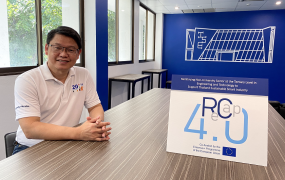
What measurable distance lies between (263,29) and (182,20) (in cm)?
221

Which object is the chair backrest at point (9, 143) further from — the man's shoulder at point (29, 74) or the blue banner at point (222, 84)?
the blue banner at point (222, 84)

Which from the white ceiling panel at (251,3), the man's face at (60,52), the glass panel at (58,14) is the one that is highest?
the white ceiling panel at (251,3)

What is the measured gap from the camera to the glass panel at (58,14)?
278 cm

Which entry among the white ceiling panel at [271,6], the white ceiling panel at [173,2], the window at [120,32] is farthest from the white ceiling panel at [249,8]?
the window at [120,32]

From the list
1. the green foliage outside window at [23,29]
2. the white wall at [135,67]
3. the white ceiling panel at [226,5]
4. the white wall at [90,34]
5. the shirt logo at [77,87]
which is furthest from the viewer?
the white ceiling panel at [226,5]

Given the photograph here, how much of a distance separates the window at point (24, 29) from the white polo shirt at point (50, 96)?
126 cm

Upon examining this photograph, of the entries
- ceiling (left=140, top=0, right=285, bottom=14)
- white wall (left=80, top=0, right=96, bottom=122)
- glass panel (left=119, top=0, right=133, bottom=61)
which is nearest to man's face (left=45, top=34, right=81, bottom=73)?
white wall (left=80, top=0, right=96, bottom=122)

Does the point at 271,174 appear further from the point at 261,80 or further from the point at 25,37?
the point at 25,37

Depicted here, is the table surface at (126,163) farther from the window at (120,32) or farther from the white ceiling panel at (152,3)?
the white ceiling panel at (152,3)

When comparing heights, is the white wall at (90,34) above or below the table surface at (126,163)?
above

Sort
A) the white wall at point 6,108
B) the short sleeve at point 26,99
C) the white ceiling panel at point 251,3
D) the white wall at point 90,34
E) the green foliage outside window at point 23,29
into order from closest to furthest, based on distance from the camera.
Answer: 1. the short sleeve at point 26,99
2. the white wall at point 6,108
3. the green foliage outside window at point 23,29
4. the white wall at point 90,34
5. the white ceiling panel at point 251,3

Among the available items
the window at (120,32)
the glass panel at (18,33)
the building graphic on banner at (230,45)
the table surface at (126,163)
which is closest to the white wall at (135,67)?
the window at (120,32)

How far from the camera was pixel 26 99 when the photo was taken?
116 cm

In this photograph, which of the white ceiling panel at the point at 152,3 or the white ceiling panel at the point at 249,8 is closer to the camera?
the white ceiling panel at the point at 152,3
